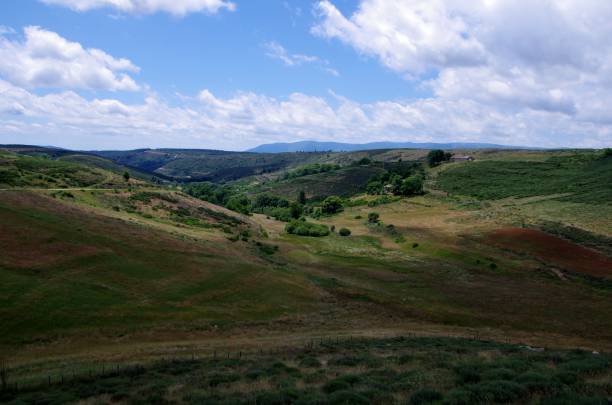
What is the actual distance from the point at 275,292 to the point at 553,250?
4863 cm

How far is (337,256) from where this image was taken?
69312 mm

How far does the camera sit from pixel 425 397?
13.8 m

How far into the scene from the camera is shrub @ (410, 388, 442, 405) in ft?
44.1

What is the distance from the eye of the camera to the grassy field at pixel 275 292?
18828 mm

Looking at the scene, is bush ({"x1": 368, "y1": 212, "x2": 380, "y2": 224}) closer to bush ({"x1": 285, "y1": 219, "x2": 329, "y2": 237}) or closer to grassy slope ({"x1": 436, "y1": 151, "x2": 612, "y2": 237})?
bush ({"x1": 285, "y1": 219, "x2": 329, "y2": 237})

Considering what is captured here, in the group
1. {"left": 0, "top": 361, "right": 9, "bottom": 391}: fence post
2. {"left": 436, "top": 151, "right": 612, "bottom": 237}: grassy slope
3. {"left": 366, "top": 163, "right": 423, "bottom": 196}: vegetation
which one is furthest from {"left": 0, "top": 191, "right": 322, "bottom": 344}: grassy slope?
{"left": 366, "top": 163, "right": 423, "bottom": 196}: vegetation

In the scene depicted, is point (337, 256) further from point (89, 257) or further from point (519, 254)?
point (89, 257)

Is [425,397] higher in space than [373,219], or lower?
higher

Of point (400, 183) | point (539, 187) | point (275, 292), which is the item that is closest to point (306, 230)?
point (275, 292)

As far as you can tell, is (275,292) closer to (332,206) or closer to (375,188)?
(332,206)

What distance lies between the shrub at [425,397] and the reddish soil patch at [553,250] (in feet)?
181

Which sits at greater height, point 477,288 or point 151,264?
point 151,264

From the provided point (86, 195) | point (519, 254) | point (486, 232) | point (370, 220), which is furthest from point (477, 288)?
point (86, 195)

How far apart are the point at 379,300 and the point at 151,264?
23.9 metres
